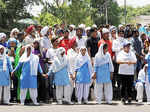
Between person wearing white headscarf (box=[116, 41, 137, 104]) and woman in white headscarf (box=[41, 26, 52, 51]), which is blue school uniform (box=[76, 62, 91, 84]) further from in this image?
woman in white headscarf (box=[41, 26, 52, 51])

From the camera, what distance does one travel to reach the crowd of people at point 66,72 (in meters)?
12.9

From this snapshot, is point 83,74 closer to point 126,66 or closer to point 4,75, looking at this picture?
point 126,66

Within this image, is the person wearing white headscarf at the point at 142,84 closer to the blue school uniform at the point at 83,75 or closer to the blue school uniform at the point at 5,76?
the blue school uniform at the point at 83,75

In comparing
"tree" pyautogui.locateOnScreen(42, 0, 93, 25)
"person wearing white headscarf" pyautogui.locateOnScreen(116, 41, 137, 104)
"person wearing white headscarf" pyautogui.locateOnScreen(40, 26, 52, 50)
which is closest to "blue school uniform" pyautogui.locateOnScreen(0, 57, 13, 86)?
"person wearing white headscarf" pyautogui.locateOnScreen(40, 26, 52, 50)

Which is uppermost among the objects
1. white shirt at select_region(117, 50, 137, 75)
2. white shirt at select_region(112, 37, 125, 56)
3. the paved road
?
white shirt at select_region(112, 37, 125, 56)

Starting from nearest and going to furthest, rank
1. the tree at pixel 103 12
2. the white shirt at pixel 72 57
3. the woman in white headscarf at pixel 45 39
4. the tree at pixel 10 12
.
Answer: the white shirt at pixel 72 57
the woman in white headscarf at pixel 45 39
the tree at pixel 10 12
the tree at pixel 103 12

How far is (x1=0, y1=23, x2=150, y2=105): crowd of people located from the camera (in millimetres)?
12906

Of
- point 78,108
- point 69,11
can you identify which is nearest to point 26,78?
point 78,108

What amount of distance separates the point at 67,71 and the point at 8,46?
2.39 meters

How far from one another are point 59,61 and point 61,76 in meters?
0.52

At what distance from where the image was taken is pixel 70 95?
43.4 ft

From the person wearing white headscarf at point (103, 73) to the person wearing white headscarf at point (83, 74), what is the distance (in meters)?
0.29

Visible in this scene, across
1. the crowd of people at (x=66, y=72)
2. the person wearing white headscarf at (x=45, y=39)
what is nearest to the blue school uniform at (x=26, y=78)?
the crowd of people at (x=66, y=72)

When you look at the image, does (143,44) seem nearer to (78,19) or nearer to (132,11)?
(78,19)
